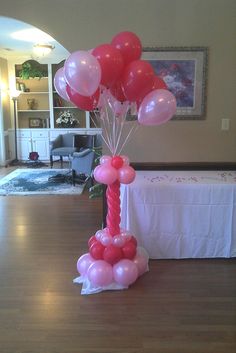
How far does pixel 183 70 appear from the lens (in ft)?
10.6

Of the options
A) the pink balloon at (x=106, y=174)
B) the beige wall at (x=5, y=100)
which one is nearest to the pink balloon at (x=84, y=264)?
the pink balloon at (x=106, y=174)

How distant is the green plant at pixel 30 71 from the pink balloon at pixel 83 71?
6403 millimetres

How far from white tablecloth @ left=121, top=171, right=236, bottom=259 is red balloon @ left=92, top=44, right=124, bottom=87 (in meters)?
1.05

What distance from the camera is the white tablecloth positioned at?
2906 mm

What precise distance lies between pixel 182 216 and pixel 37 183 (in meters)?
3.76

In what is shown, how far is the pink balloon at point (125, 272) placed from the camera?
8.15 feet

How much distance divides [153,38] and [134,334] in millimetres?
2602

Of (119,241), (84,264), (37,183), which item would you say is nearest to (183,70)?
(119,241)

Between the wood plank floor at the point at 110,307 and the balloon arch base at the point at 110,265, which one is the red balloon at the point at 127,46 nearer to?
the balloon arch base at the point at 110,265

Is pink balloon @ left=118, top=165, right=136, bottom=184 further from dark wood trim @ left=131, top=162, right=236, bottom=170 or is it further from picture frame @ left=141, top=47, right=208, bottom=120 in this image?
picture frame @ left=141, top=47, right=208, bottom=120

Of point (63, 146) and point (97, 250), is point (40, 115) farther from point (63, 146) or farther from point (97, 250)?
point (97, 250)

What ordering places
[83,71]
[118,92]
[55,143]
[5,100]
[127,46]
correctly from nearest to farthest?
[83,71] → [127,46] → [118,92] → [55,143] → [5,100]

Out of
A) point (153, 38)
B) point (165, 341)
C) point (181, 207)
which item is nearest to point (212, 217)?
point (181, 207)

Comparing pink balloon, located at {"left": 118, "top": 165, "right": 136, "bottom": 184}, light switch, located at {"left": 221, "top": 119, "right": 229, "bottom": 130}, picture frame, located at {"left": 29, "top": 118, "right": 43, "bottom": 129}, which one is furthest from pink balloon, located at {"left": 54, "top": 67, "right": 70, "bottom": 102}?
picture frame, located at {"left": 29, "top": 118, "right": 43, "bottom": 129}
